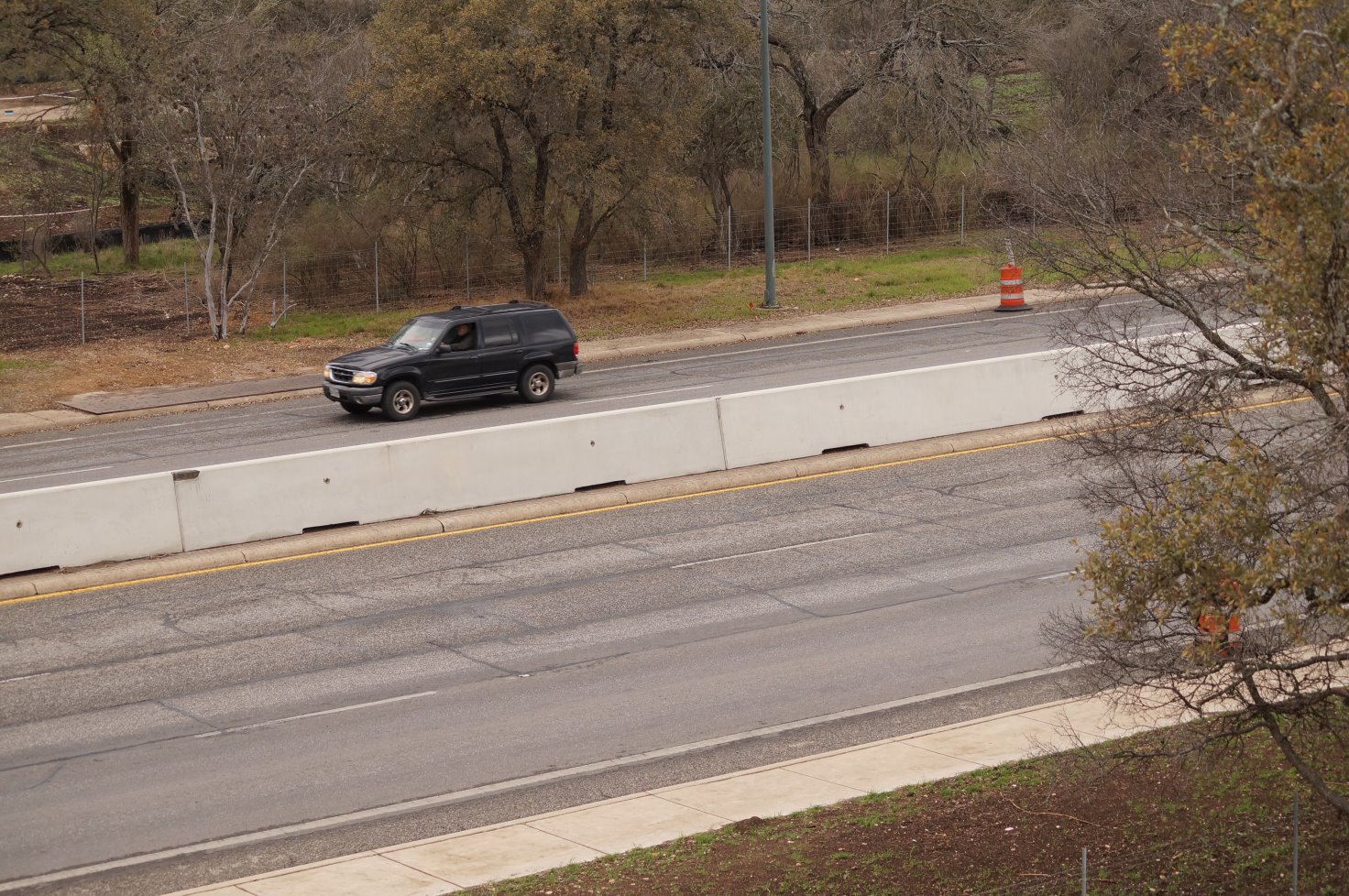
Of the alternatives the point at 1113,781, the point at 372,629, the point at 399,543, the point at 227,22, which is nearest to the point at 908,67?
the point at 227,22

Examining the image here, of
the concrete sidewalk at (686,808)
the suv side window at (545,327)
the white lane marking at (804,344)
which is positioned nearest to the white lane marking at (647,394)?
the suv side window at (545,327)

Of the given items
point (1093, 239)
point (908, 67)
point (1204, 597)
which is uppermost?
point (908, 67)

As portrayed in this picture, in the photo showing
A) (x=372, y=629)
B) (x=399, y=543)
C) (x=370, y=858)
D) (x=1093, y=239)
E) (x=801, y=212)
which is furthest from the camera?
(x=801, y=212)

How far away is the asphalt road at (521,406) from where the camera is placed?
23906mm

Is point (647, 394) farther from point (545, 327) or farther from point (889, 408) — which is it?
point (889, 408)

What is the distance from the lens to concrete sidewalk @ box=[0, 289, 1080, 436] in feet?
93.9

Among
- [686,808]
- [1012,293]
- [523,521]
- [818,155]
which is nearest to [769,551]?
[523,521]

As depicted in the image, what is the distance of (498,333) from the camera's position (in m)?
27.0

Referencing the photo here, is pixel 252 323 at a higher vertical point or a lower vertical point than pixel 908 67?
lower

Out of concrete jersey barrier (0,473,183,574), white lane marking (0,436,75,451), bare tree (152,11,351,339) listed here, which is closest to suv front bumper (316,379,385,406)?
white lane marking (0,436,75,451)

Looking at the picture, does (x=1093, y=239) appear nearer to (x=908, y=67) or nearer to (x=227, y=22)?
(x=908, y=67)

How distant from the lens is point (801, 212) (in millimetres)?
46125

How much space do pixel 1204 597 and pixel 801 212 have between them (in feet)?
130

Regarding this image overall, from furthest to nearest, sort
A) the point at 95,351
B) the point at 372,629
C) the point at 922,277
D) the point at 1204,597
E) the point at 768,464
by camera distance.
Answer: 1. the point at 922,277
2. the point at 95,351
3. the point at 768,464
4. the point at 372,629
5. the point at 1204,597
